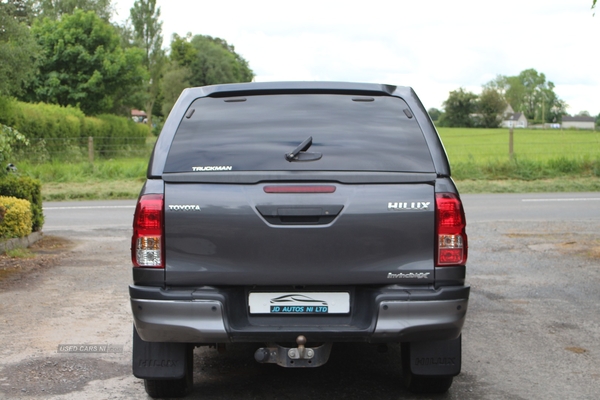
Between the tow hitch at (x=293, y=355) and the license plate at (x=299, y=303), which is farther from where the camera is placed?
the tow hitch at (x=293, y=355)

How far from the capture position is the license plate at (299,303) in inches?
165

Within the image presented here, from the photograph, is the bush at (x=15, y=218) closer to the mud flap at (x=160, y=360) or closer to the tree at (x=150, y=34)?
the mud flap at (x=160, y=360)

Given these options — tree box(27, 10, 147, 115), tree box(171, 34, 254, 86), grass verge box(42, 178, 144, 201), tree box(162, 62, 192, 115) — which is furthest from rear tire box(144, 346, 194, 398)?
tree box(171, 34, 254, 86)

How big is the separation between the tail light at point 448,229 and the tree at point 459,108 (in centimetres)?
10346

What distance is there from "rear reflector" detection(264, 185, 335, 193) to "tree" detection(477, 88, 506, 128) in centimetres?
10643

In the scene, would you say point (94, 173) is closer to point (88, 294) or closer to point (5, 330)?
point (88, 294)

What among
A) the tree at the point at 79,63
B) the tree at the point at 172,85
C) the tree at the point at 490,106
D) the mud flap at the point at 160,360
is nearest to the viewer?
the mud flap at the point at 160,360

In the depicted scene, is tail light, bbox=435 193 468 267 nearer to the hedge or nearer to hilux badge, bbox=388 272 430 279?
hilux badge, bbox=388 272 430 279

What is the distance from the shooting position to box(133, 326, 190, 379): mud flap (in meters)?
4.55

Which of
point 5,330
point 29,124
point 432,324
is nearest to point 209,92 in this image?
point 432,324

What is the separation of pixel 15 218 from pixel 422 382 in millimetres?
7503

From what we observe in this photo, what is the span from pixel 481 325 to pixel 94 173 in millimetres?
18230

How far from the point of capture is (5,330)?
261 inches

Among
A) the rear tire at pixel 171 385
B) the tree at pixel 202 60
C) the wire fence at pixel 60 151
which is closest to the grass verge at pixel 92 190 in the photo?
the wire fence at pixel 60 151
